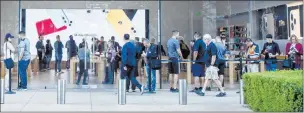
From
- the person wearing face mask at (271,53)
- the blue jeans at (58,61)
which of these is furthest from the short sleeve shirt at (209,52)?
the blue jeans at (58,61)

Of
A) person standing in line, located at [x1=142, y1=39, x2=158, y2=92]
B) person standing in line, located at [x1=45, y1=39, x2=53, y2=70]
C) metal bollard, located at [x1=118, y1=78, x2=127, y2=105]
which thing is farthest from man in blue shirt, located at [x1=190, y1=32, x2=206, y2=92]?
person standing in line, located at [x1=45, y1=39, x2=53, y2=70]

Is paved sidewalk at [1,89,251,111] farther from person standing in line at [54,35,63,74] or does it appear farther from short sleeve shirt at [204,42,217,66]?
person standing in line at [54,35,63,74]

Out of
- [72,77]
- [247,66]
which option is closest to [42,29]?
[72,77]

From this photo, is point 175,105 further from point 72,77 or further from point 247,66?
point 72,77

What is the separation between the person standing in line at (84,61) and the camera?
57.0ft

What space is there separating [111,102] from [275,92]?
4814 millimetres

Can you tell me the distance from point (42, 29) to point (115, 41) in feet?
8.01

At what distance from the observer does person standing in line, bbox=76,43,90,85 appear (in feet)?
57.0

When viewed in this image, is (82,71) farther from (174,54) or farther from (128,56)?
(174,54)

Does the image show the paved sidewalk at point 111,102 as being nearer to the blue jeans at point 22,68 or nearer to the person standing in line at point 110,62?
the blue jeans at point 22,68

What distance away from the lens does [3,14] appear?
70.5ft

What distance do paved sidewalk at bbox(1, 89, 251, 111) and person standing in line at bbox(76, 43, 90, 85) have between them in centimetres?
156

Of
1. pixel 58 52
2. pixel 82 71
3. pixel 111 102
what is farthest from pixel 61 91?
pixel 58 52

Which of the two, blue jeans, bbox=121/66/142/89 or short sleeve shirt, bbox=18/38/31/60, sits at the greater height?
short sleeve shirt, bbox=18/38/31/60
